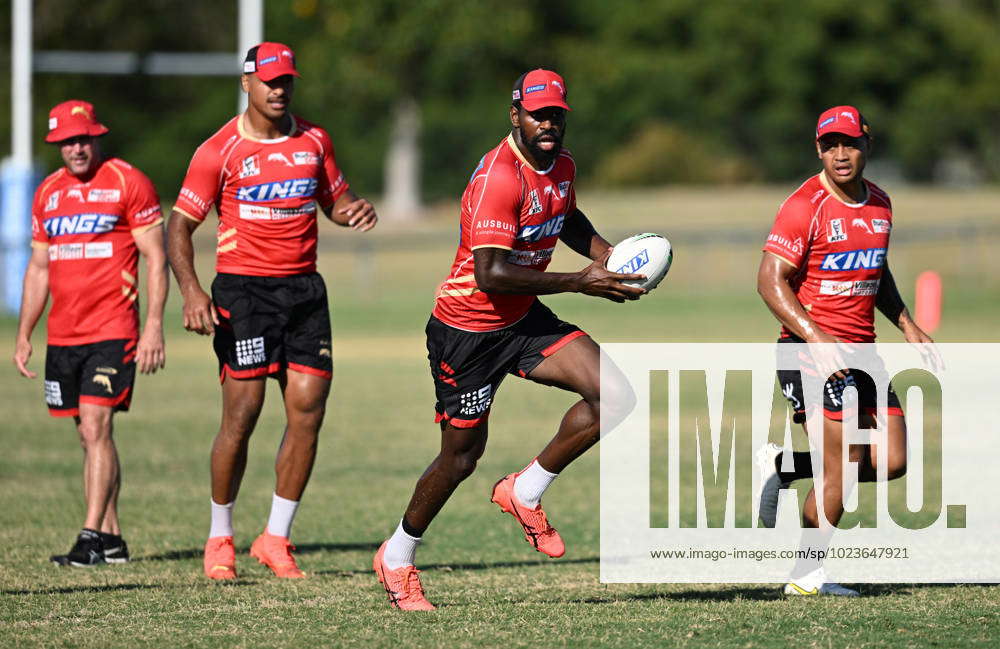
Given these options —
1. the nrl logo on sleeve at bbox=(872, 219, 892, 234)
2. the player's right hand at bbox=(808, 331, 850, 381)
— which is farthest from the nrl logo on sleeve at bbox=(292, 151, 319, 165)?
the nrl logo on sleeve at bbox=(872, 219, 892, 234)

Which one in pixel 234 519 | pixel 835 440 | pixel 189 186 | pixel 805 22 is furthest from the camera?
pixel 805 22

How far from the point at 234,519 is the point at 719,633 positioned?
4358 mm

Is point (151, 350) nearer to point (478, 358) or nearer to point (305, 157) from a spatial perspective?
point (305, 157)

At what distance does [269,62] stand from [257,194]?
0.69 m

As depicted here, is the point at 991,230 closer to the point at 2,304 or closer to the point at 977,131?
the point at 977,131

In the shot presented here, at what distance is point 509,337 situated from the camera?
695 centimetres

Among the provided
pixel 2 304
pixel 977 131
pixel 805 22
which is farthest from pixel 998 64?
pixel 2 304

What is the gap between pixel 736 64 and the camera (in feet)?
167

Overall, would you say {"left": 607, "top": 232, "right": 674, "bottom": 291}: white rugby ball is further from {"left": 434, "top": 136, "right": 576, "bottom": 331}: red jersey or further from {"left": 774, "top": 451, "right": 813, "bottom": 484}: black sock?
{"left": 774, "top": 451, "right": 813, "bottom": 484}: black sock

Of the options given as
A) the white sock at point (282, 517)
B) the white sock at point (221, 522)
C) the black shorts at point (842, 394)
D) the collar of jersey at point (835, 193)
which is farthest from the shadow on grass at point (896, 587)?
the white sock at point (221, 522)

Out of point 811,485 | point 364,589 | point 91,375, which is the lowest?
point 364,589

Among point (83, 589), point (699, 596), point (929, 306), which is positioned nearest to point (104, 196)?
point (83, 589)

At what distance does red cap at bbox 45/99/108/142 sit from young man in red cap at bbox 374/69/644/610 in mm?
2523

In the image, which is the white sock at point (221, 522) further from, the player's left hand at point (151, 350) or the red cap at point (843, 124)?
the red cap at point (843, 124)
